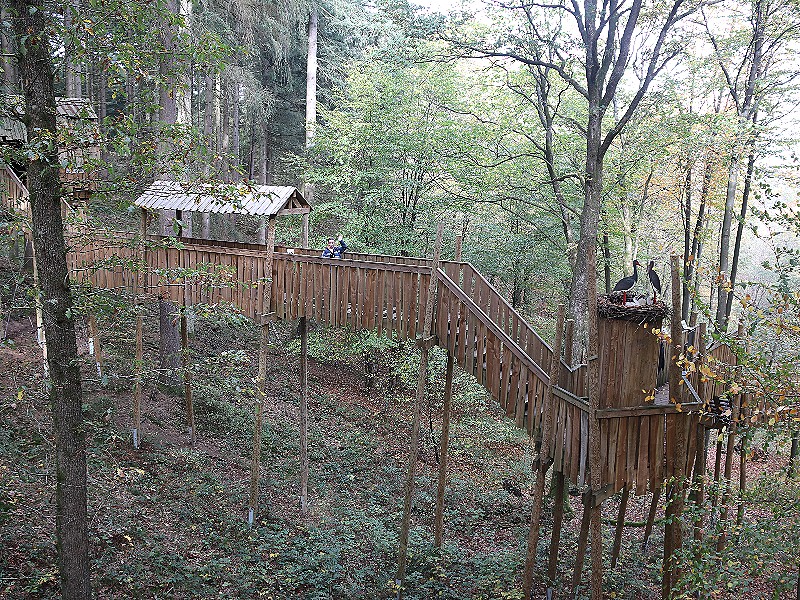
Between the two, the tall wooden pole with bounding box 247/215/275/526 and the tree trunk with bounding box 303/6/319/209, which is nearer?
the tall wooden pole with bounding box 247/215/275/526

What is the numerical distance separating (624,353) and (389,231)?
11.7m

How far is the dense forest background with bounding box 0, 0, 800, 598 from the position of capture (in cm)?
623

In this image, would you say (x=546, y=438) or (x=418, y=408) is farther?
(x=418, y=408)

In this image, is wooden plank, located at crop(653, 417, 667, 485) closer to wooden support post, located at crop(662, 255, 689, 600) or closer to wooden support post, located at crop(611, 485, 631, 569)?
wooden support post, located at crop(662, 255, 689, 600)

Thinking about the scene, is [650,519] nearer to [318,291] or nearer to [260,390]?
[318,291]

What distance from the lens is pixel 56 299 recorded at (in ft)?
20.1

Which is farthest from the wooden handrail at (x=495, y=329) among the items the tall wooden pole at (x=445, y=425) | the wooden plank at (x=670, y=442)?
the wooden plank at (x=670, y=442)

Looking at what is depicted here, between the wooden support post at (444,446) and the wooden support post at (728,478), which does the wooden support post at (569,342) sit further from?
the wooden support post at (728,478)

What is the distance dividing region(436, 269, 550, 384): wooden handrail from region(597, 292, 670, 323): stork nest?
155cm

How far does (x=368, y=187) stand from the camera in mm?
18297

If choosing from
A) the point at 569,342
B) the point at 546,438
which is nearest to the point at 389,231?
the point at 569,342

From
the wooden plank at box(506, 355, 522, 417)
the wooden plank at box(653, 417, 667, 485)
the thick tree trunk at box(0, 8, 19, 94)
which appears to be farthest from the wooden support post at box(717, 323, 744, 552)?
the thick tree trunk at box(0, 8, 19, 94)

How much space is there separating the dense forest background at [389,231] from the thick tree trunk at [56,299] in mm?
152

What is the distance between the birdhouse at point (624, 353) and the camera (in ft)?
23.2
